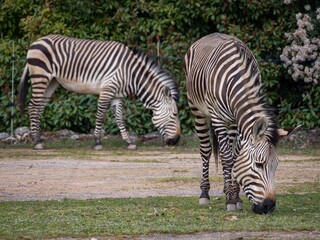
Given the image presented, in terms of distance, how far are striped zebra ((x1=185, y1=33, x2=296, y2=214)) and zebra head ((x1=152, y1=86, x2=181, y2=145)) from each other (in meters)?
7.58

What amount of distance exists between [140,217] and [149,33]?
12491mm

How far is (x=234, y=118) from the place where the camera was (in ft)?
36.7

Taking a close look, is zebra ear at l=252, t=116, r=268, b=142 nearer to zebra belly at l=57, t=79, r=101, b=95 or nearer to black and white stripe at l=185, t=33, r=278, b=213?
black and white stripe at l=185, t=33, r=278, b=213

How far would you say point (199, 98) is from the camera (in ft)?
40.6

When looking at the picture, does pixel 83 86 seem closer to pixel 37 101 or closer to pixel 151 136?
pixel 37 101

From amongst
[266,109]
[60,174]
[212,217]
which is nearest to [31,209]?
[212,217]

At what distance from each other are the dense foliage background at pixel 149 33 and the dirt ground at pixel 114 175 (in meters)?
2.99

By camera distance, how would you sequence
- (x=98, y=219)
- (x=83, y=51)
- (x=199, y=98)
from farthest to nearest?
(x=83, y=51) → (x=199, y=98) → (x=98, y=219)

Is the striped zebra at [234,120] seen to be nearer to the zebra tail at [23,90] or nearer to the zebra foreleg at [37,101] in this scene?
Result: the zebra foreleg at [37,101]

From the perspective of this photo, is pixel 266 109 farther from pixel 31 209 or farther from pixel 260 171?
pixel 31 209

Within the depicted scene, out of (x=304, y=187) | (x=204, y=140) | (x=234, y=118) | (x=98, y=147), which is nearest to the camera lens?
(x=234, y=118)

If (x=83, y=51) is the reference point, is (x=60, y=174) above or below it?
below

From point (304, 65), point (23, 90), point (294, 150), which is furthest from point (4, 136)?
point (304, 65)

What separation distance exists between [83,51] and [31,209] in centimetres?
1061
